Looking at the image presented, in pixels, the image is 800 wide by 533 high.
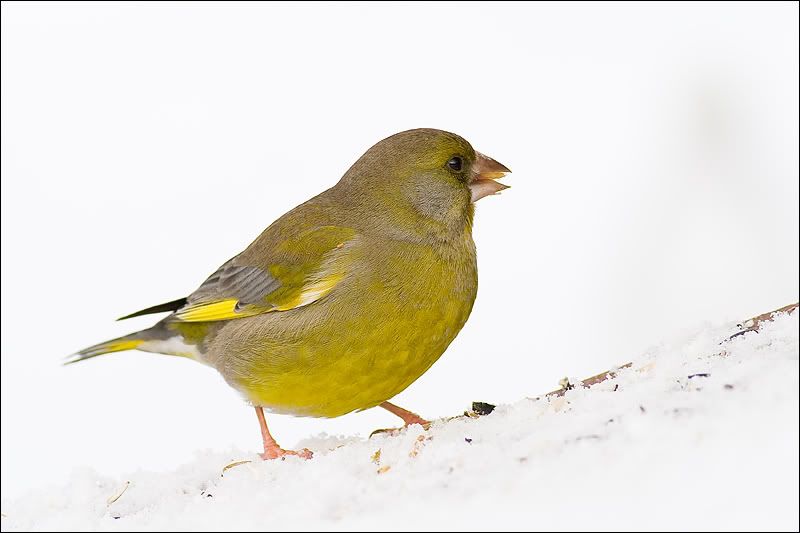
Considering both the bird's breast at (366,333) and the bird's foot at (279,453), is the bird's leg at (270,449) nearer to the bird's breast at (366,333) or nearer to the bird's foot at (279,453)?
the bird's foot at (279,453)

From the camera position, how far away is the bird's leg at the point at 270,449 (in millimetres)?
4188

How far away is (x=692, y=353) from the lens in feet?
12.0

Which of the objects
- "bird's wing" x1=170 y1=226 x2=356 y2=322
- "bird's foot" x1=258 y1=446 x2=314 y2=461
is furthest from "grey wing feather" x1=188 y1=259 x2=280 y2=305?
"bird's foot" x1=258 y1=446 x2=314 y2=461

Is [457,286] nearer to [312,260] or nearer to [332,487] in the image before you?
[312,260]

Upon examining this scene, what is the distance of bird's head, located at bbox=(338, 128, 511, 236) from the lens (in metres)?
4.68

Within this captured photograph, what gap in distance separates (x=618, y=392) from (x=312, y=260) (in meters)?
1.65

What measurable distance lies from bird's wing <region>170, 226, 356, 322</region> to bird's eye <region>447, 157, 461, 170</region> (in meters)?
0.51

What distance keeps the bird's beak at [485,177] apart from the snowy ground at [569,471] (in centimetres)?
115

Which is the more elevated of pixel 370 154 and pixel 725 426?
pixel 370 154

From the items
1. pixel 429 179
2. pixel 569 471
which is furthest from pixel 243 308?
pixel 569 471

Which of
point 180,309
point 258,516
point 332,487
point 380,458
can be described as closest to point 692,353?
point 380,458

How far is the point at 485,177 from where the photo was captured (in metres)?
4.77

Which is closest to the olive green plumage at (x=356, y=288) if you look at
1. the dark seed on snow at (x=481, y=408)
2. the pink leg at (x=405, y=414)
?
the dark seed on snow at (x=481, y=408)

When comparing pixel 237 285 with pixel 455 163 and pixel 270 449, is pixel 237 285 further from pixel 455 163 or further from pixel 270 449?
pixel 455 163
